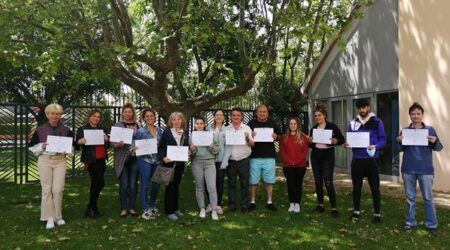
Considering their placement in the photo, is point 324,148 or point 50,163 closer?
point 50,163

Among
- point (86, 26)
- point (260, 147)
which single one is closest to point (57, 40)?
point (86, 26)

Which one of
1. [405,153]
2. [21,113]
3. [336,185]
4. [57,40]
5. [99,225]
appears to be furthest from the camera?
[21,113]

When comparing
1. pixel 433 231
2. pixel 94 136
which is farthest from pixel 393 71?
pixel 94 136

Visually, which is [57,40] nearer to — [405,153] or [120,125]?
[120,125]

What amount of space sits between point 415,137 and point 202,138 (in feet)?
10.7

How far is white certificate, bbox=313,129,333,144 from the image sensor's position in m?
7.19

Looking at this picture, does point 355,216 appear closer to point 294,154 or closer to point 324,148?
point 324,148

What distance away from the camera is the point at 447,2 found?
33.1 feet

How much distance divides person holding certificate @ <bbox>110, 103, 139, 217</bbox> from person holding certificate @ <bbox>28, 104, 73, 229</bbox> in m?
0.81

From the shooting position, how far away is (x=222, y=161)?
7.50 metres

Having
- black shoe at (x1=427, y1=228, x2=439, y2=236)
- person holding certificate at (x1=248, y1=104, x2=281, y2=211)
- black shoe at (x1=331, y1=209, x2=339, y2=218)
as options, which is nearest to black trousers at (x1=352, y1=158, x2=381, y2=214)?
black shoe at (x1=331, y1=209, x2=339, y2=218)

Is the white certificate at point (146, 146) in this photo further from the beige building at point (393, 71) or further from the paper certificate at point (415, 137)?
the beige building at point (393, 71)

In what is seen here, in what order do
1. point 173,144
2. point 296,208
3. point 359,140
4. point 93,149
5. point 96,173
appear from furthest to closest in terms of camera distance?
point 296,208 < point 96,173 < point 93,149 < point 173,144 < point 359,140

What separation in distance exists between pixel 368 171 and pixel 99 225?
4408mm
